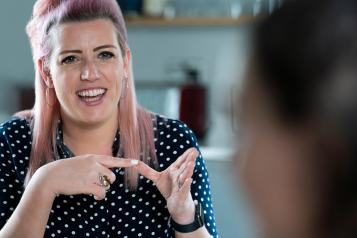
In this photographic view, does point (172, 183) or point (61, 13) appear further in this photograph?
→ point (61, 13)

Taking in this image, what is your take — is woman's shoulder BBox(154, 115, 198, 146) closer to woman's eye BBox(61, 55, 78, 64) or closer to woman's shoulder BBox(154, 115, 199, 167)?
woman's shoulder BBox(154, 115, 199, 167)

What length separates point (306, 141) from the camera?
470 mm

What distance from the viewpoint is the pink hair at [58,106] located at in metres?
1.55

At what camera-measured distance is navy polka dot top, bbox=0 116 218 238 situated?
153 cm

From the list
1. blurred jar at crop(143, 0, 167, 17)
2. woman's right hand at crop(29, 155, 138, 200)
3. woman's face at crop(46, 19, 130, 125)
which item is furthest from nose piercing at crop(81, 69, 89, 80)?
blurred jar at crop(143, 0, 167, 17)

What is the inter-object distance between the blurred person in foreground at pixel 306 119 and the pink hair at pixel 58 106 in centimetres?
109

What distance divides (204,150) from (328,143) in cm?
203

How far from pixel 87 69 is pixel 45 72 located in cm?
14

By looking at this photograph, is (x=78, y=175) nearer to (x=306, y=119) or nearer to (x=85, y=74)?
(x=85, y=74)

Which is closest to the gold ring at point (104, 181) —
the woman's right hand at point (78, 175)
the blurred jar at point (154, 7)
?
the woman's right hand at point (78, 175)

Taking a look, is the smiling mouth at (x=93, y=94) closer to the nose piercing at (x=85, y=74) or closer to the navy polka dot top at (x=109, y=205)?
the nose piercing at (x=85, y=74)

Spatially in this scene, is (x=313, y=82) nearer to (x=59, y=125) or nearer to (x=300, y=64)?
(x=300, y=64)

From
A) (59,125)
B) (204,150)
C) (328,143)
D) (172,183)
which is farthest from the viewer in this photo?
(204,150)

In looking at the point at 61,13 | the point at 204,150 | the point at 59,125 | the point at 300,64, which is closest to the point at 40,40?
the point at 61,13
